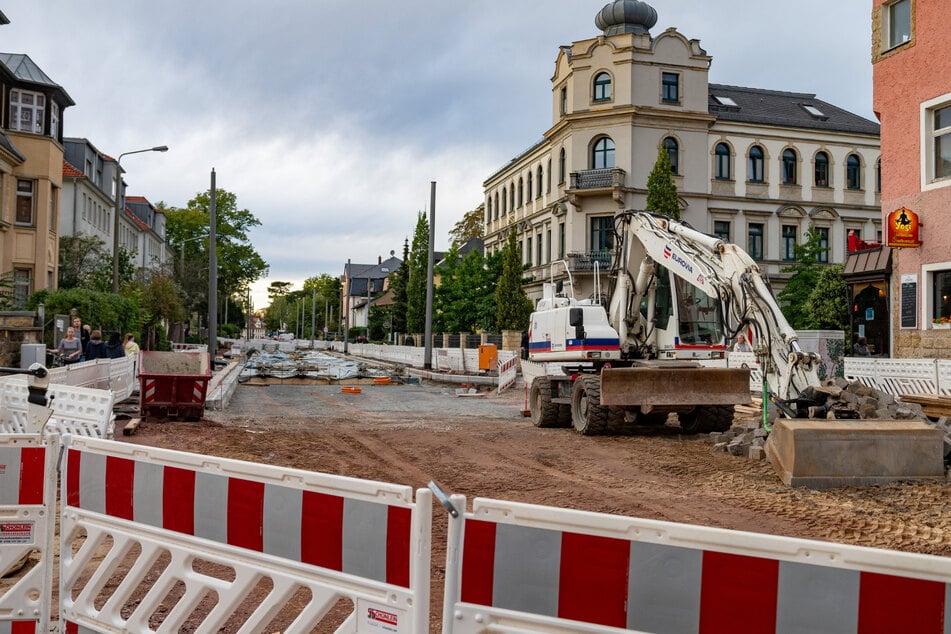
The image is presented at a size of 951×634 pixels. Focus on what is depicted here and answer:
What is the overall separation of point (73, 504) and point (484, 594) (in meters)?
2.54

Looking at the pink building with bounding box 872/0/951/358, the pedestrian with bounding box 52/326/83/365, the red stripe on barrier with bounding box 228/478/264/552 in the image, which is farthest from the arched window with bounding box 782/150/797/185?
the red stripe on barrier with bounding box 228/478/264/552

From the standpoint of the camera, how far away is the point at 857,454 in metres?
9.36

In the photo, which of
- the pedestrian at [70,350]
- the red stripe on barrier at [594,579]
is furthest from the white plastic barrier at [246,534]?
the pedestrian at [70,350]

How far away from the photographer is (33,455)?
13.9ft

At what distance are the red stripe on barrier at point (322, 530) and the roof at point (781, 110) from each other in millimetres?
46463

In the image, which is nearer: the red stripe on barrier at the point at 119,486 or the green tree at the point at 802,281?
the red stripe on barrier at the point at 119,486

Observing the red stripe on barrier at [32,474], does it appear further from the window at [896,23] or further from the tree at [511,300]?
the tree at [511,300]

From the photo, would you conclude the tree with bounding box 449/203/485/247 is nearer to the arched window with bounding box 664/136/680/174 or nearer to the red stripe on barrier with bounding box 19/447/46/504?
the arched window with bounding box 664/136/680/174

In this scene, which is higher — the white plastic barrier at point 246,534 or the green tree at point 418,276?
the green tree at point 418,276

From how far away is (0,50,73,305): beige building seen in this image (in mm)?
29875

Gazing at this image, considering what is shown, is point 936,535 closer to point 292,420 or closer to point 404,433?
point 404,433

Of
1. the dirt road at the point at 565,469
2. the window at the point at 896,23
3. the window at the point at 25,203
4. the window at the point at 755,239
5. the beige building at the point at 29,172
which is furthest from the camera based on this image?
the window at the point at 755,239

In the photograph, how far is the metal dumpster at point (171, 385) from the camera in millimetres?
15422

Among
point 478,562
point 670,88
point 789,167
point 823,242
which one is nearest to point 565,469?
point 478,562
